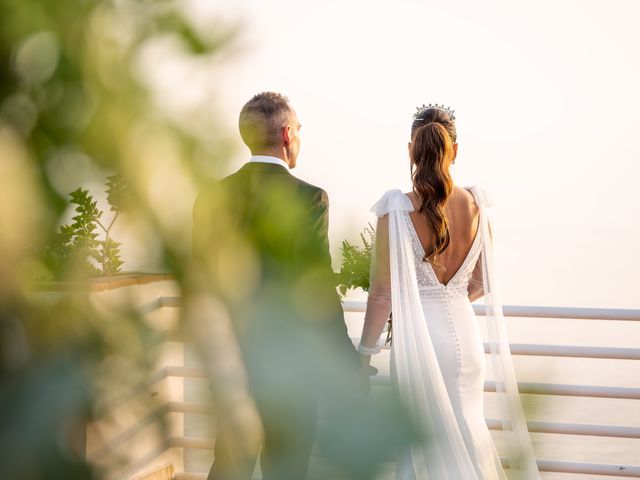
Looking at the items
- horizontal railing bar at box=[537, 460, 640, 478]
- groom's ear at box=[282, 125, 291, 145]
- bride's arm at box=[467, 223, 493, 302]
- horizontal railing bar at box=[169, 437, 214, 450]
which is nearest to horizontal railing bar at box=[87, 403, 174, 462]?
horizontal railing bar at box=[169, 437, 214, 450]

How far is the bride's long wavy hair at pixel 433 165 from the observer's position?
10.3 feet

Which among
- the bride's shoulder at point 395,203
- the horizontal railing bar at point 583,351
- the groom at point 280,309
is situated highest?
the bride's shoulder at point 395,203

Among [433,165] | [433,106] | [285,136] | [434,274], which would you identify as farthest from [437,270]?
[285,136]

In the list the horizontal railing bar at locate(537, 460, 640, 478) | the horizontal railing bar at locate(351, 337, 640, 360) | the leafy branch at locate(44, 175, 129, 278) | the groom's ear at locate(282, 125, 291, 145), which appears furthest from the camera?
the horizontal railing bar at locate(537, 460, 640, 478)

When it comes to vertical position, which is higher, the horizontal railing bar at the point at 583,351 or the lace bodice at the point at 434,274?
the lace bodice at the point at 434,274

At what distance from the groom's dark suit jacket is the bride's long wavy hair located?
2819 mm

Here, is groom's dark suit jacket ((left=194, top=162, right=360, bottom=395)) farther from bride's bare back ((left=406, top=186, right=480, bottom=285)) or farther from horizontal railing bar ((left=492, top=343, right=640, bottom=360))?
horizontal railing bar ((left=492, top=343, right=640, bottom=360))

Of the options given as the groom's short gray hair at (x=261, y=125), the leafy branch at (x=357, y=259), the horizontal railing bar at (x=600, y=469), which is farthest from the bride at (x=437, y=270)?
the leafy branch at (x=357, y=259)

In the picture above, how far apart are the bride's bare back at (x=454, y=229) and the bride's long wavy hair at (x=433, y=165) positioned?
1.3 inches

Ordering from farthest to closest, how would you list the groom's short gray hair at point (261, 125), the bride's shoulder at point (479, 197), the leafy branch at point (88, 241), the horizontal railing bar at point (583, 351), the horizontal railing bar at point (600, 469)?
the horizontal railing bar at point (600, 469)
the horizontal railing bar at point (583, 351)
the bride's shoulder at point (479, 197)
the groom's short gray hair at point (261, 125)
the leafy branch at point (88, 241)

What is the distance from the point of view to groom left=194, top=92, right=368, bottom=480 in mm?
299

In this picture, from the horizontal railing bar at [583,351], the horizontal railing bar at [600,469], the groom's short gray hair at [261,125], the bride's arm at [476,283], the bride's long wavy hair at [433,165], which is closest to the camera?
the groom's short gray hair at [261,125]

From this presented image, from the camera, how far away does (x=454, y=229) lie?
3.28m

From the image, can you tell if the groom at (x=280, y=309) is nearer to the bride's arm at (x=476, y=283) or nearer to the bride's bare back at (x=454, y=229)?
the bride's bare back at (x=454, y=229)
